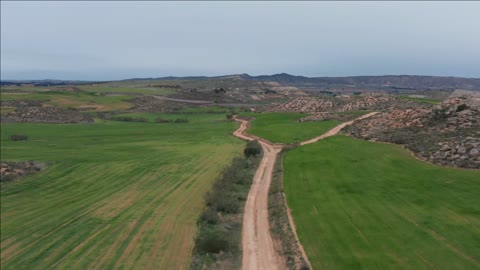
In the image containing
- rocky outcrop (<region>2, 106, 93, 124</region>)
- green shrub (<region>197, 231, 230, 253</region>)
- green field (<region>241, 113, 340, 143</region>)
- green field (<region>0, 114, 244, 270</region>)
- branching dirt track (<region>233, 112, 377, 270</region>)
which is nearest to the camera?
branching dirt track (<region>233, 112, 377, 270</region>)

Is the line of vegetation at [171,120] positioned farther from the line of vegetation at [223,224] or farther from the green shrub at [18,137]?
the line of vegetation at [223,224]

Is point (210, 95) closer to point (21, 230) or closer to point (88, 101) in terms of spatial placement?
point (88, 101)

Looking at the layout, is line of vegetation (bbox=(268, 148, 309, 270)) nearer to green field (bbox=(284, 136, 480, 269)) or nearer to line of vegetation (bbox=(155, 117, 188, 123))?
green field (bbox=(284, 136, 480, 269))

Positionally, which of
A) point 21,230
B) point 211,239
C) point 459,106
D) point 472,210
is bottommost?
point 21,230

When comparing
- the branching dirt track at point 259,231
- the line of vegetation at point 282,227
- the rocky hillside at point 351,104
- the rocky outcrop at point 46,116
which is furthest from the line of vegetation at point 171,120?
the line of vegetation at point 282,227

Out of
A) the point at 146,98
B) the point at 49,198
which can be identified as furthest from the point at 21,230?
the point at 146,98

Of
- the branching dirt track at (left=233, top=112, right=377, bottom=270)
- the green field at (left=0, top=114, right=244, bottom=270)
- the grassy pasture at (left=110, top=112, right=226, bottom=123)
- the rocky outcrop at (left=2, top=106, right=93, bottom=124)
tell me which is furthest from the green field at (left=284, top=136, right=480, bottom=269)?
the rocky outcrop at (left=2, top=106, right=93, bottom=124)
